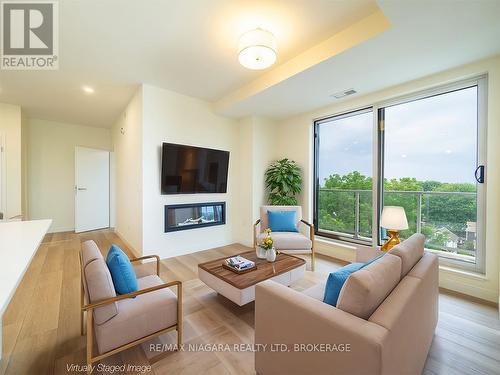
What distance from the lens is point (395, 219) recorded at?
8.27 ft

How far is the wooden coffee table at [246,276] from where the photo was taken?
6.51ft

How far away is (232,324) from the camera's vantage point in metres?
2.03

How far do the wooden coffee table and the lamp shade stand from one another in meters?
1.09

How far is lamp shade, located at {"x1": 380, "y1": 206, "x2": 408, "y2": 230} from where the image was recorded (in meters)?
2.50

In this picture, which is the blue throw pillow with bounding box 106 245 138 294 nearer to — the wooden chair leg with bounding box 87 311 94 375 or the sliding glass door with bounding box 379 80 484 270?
the wooden chair leg with bounding box 87 311 94 375

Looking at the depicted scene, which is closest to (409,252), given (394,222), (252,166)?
(394,222)

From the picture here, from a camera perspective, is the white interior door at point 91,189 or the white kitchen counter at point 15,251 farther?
the white interior door at point 91,189

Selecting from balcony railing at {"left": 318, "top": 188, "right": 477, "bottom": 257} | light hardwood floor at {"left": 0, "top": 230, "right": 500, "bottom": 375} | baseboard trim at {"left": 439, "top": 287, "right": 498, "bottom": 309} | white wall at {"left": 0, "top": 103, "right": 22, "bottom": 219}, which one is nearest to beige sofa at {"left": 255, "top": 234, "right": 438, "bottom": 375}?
light hardwood floor at {"left": 0, "top": 230, "right": 500, "bottom": 375}

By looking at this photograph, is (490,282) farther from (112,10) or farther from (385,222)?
(112,10)

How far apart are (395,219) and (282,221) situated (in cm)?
165

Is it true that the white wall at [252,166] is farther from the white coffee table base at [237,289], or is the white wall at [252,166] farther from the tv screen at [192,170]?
the white coffee table base at [237,289]

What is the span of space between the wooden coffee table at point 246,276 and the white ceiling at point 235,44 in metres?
2.35

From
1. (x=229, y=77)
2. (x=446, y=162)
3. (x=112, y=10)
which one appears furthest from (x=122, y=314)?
(x=446, y=162)

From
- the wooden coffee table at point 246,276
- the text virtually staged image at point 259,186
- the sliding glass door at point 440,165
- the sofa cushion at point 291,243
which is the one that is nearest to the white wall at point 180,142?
the text virtually staged image at point 259,186
